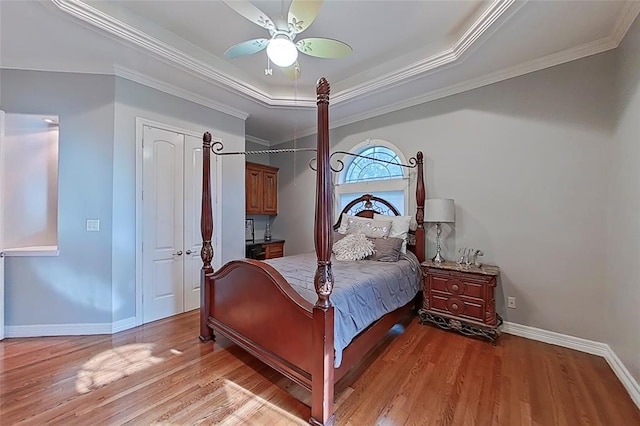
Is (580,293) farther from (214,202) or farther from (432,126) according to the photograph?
(214,202)

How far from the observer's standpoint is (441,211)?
3.23 m

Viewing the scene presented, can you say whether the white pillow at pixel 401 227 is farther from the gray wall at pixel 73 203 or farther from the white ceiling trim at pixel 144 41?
the gray wall at pixel 73 203

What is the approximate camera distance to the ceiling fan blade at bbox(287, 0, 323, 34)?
6.30 ft


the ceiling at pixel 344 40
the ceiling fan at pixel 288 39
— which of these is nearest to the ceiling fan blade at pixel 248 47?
the ceiling fan at pixel 288 39

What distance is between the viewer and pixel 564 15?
226cm

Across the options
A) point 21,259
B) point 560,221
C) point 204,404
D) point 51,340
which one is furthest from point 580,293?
point 21,259

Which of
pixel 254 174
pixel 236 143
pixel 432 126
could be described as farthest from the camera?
pixel 254 174

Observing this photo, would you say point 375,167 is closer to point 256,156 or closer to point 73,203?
point 256,156

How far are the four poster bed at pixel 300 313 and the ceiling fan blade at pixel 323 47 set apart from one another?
0.66 meters

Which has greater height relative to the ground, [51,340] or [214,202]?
[214,202]

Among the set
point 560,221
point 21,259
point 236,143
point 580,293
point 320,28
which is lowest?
point 580,293

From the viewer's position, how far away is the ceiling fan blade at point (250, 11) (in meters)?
1.93

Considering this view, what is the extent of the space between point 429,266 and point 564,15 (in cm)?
248

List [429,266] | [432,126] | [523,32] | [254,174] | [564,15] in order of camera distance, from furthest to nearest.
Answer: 1. [254,174]
2. [432,126]
3. [429,266]
4. [523,32]
5. [564,15]
